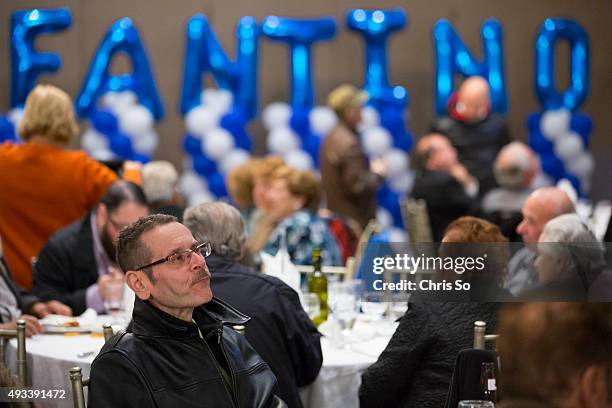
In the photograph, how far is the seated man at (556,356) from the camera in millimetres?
1499

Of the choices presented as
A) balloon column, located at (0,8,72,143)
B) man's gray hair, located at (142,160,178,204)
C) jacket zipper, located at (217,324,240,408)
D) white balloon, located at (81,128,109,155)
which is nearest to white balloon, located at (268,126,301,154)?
white balloon, located at (81,128,109,155)

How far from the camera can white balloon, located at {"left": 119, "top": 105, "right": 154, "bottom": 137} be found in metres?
7.82

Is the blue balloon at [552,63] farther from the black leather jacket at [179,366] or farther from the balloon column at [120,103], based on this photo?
the black leather jacket at [179,366]

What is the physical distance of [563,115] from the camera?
857 centimetres

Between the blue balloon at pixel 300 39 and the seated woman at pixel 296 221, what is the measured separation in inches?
115

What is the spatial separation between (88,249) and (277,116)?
3.98 meters

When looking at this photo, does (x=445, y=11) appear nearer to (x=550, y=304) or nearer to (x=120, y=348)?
(x=120, y=348)

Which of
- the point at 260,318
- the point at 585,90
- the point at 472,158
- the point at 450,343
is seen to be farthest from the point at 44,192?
the point at 585,90

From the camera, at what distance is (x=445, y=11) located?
9.41 m

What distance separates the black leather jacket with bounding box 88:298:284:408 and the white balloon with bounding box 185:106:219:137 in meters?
5.16

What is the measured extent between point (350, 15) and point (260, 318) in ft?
18.2

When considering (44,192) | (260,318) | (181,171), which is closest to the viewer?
(260,318)

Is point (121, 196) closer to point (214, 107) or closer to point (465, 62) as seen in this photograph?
point (214, 107)

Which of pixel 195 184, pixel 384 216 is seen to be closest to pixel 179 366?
pixel 195 184
